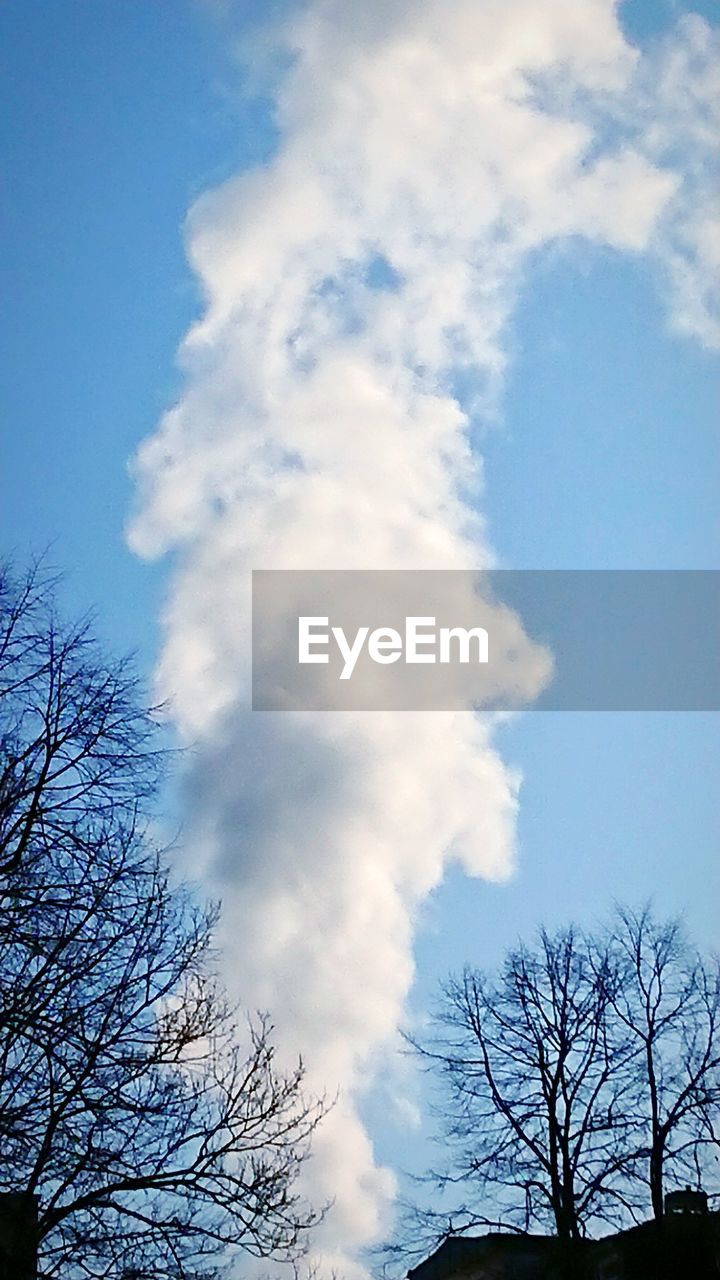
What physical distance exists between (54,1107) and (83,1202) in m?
2.18

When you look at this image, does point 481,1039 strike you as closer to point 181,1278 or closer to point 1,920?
point 181,1278

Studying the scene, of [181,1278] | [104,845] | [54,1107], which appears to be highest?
[104,845]

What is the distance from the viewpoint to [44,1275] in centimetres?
1486

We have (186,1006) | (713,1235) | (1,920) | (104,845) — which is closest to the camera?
(1,920)

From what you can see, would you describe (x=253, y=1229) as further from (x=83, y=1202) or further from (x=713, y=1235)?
(x=713, y=1235)

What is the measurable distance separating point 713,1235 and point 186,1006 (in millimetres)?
24063

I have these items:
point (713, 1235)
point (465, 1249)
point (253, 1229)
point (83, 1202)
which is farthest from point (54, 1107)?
point (465, 1249)

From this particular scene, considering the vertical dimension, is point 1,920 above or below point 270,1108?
above

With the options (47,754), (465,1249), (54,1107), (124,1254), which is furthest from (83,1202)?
(465,1249)

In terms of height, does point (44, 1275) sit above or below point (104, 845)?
below

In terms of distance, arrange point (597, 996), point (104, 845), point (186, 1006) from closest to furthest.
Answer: point (104, 845)
point (186, 1006)
point (597, 996)

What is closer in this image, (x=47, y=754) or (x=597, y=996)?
(x=47, y=754)

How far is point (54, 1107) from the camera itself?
46.5 ft

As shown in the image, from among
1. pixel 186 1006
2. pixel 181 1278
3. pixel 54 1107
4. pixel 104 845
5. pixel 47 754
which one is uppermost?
pixel 47 754
